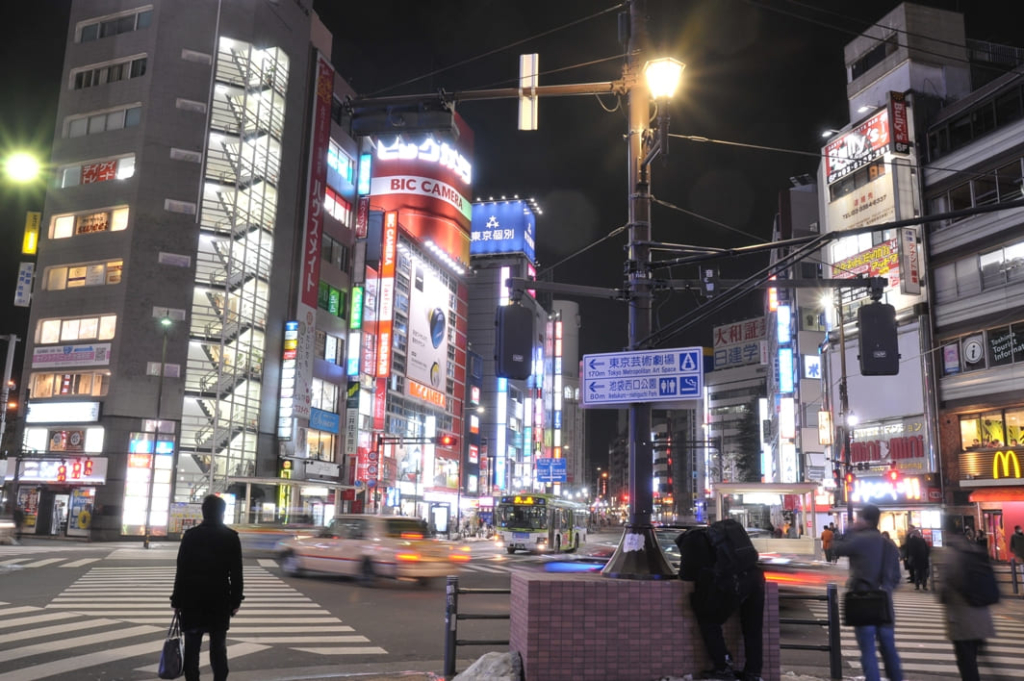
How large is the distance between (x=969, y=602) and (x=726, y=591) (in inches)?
89.7

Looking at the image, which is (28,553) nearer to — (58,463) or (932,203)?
(58,463)

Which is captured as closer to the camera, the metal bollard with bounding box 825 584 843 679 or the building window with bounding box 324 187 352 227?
the metal bollard with bounding box 825 584 843 679

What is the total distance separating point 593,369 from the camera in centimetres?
922

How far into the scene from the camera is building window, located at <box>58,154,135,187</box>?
47.9 meters

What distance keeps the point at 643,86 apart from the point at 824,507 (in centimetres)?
5301

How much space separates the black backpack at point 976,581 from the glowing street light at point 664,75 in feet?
18.2

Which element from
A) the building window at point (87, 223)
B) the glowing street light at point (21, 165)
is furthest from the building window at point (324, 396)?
the glowing street light at point (21, 165)

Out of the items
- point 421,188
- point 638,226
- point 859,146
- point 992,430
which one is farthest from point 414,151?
point 638,226

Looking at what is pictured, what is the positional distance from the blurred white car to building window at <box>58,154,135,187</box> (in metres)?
33.7

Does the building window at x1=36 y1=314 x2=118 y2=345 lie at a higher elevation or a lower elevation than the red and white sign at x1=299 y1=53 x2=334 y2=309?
lower

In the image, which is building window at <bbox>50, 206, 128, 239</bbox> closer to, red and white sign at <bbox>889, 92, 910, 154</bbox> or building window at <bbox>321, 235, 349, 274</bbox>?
building window at <bbox>321, 235, 349, 274</bbox>

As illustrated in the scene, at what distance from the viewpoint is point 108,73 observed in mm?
49969

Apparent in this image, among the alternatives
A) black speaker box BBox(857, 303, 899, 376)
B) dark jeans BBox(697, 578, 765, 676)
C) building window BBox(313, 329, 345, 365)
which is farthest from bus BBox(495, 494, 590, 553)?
dark jeans BBox(697, 578, 765, 676)

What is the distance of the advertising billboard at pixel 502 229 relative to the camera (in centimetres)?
11738
